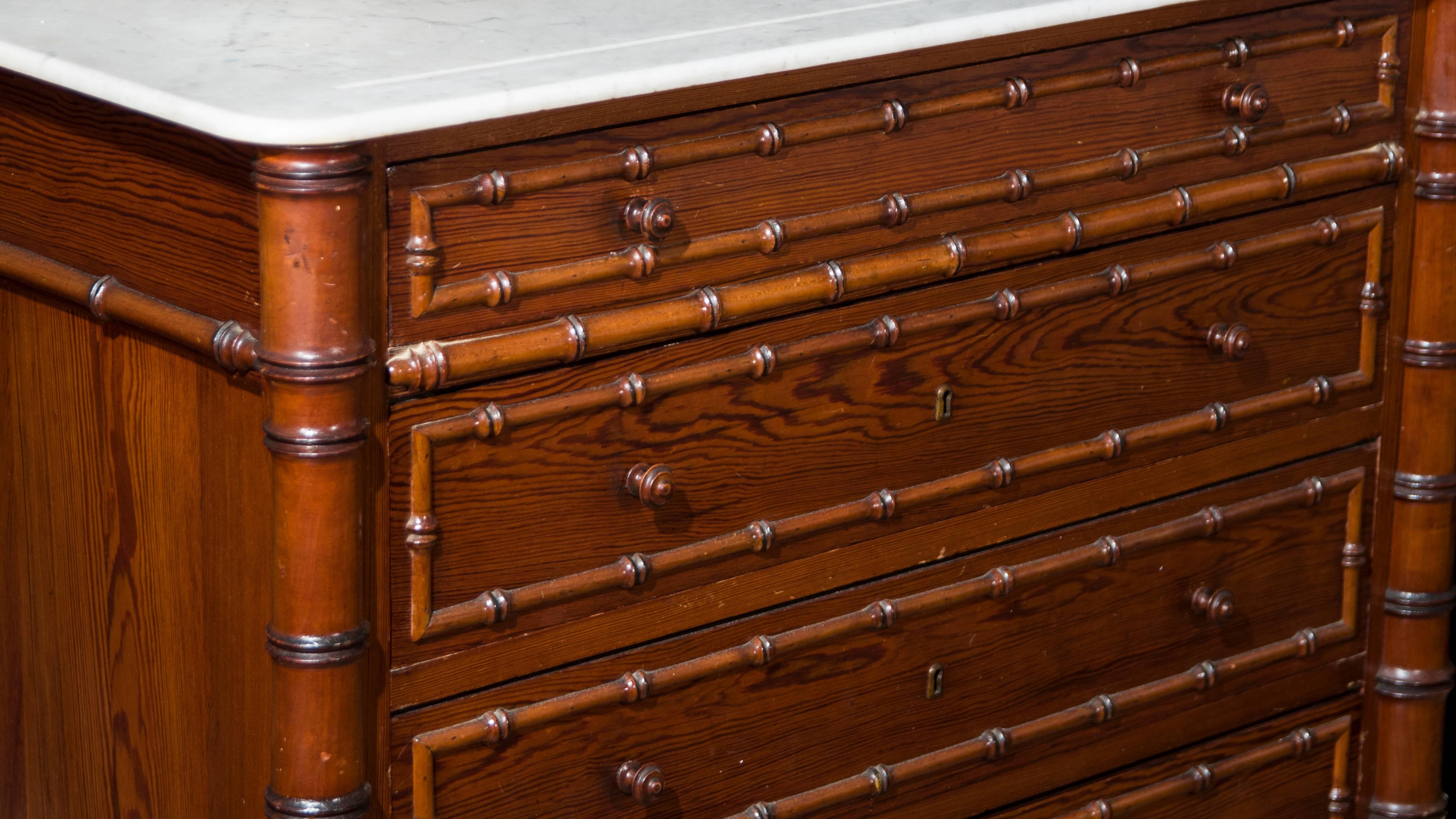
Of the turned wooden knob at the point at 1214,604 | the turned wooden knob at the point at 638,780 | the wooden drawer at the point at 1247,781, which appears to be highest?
the turned wooden knob at the point at 1214,604

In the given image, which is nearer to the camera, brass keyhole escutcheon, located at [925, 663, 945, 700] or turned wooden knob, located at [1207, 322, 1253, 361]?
brass keyhole escutcheon, located at [925, 663, 945, 700]

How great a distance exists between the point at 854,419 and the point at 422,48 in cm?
57

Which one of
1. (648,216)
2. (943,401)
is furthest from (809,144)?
(943,401)

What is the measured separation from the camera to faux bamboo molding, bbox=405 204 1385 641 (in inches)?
68.9

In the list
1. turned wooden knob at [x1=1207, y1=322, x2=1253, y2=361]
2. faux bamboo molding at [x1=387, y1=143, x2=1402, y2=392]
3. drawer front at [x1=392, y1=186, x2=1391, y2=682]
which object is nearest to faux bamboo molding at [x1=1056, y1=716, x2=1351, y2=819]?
drawer front at [x1=392, y1=186, x2=1391, y2=682]

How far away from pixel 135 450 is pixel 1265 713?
4.67ft

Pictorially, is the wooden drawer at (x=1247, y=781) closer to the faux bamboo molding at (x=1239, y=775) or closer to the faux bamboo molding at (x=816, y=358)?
the faux bamboo molding at (x=1239, y=775)

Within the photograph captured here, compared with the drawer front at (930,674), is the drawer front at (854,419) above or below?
above

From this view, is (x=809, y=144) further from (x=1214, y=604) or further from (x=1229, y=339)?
(x=1214, y=604)

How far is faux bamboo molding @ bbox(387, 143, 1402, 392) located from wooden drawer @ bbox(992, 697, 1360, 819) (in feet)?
2.20

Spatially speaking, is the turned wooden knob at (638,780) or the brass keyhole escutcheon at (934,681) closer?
the turned wooden knob at (638,780)

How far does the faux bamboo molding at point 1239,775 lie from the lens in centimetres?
236

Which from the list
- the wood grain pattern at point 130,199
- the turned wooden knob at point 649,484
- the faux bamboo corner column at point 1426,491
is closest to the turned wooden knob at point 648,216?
the turned wooden knob at point 649,484

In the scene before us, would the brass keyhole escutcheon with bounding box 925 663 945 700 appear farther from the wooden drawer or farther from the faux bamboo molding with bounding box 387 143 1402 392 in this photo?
the faux bamboo molding with bounding box 387 143 1402 392
